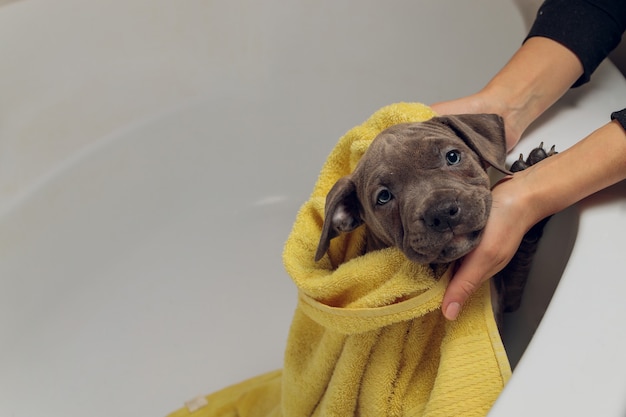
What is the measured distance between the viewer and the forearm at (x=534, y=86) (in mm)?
1131

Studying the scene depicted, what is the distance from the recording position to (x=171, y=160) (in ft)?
6.22

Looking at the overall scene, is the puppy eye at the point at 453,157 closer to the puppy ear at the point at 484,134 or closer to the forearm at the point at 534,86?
the puppy ear at the point at 484,134

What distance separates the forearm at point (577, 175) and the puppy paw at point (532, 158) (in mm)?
110

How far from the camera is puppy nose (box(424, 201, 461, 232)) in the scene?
84cm

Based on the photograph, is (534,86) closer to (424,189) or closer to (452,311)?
(424,189)

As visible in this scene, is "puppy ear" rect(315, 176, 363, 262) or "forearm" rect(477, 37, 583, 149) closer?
"puppy ear" rect(315, 176, 363, 262)

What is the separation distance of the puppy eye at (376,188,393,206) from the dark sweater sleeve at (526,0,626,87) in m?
0.49

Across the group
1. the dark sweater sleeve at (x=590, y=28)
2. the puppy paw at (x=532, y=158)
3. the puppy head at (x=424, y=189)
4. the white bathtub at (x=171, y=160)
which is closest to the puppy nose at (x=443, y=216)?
the puppy head at (x=424, y=189)

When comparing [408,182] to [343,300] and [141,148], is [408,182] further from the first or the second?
[141,148]

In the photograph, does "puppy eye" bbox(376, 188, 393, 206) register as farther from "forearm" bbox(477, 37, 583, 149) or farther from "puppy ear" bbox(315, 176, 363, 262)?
"forearm" bbox(477, 37, 583, 149)

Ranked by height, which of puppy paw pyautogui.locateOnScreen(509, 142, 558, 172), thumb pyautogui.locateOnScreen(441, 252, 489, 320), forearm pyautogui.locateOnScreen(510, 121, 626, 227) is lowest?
thumb pyautogui.locateOnScreen(441, 252, 489, 320)

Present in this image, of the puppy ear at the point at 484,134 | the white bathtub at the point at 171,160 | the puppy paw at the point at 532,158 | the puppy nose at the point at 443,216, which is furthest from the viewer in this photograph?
the white bathtub at the point at 171,160

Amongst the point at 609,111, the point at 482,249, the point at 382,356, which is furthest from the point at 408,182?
the point at 609,111

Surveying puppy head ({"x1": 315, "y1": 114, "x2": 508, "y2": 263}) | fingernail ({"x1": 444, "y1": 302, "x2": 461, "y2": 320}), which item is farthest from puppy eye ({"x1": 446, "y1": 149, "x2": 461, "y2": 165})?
fingernail ({"x1": 444, "y1": 302, "x2": 461, "y2": 320})
